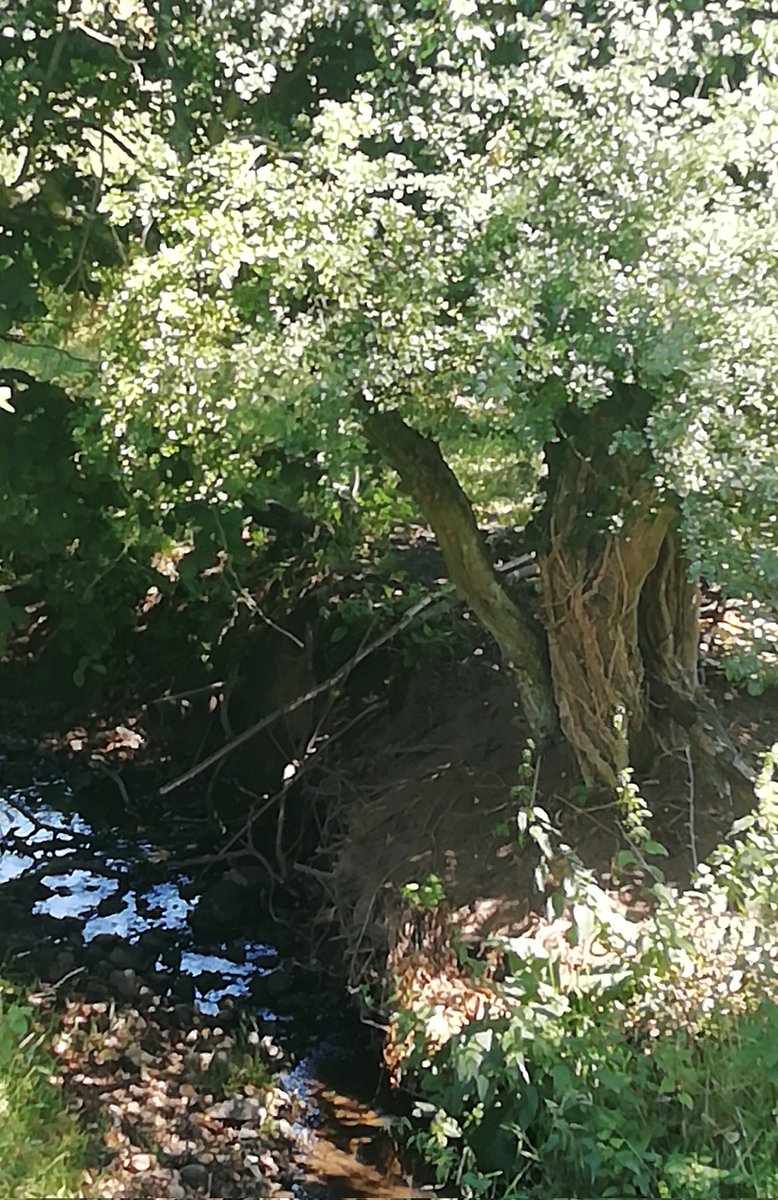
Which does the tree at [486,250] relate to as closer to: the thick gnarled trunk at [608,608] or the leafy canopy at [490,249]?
the leafy canopy at [490,249]

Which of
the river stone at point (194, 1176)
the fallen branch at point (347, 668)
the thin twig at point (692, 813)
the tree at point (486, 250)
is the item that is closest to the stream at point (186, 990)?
the river stone at point (194, 1176)

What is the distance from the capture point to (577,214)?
10.3ft

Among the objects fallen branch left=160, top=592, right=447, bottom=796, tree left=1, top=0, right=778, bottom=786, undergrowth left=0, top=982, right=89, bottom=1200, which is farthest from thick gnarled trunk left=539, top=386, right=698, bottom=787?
undergrowth left=0, top=982, right=89, bottom=1200

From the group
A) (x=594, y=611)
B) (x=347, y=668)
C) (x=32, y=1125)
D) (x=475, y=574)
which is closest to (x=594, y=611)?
(x=594, y=611)

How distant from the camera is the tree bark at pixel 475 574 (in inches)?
174

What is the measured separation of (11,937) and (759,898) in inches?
132

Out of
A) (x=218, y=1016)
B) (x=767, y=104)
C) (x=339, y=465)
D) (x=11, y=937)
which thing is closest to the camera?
(x=767, y=104)

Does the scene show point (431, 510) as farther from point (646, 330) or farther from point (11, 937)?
point (11, 937)

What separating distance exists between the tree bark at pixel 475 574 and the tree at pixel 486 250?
0.78 meters

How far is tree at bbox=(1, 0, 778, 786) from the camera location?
304cm

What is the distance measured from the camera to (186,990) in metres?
5.00

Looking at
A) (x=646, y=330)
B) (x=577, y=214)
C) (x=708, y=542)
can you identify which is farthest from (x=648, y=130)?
(x=708, y=542)

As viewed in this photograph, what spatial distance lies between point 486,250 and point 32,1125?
287 cm

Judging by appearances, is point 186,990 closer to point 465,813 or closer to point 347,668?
point 465,813
